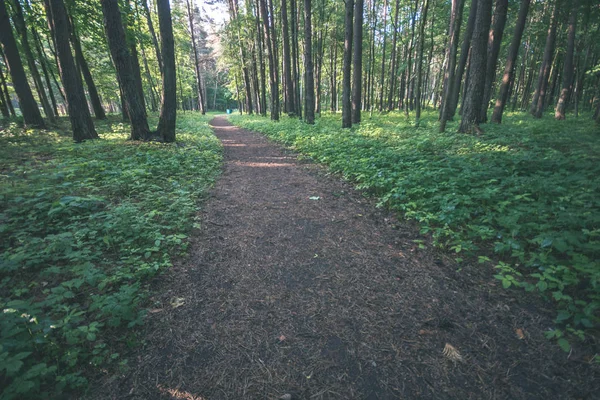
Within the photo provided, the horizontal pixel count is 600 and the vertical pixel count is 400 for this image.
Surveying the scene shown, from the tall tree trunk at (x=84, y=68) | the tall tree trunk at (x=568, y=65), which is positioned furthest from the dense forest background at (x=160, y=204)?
the tall tree trunk at (x=568, y=65)

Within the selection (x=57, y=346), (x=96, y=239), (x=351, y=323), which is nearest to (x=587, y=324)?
(x=351, y=323)

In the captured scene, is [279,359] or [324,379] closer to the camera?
[324,379]

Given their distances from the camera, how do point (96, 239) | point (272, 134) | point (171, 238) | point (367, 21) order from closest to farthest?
point (96, 239), point (171, 238), point (272, 134), point (367, 21)

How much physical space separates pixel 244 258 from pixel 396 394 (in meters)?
2.46

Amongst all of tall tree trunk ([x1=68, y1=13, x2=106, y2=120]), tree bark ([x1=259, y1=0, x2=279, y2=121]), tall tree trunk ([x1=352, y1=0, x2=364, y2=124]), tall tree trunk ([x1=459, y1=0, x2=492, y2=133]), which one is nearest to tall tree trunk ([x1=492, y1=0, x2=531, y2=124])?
tall tree trunk ([x1=459, y1=0, x2=492, y2=133])

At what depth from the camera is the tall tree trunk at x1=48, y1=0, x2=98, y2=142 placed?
8789 mm

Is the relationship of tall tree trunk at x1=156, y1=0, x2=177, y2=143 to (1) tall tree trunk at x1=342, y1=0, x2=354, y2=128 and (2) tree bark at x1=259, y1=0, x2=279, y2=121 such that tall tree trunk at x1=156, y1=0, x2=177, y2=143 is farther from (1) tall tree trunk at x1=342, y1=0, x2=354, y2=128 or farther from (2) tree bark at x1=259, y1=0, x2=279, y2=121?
(2) tree bark at x1=259, y1=0, x2=279, y2=121

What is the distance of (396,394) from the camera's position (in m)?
1.96

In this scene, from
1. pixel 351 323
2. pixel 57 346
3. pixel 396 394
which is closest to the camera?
pixel 396 394

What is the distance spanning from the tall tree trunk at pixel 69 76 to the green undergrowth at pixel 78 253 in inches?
98.4

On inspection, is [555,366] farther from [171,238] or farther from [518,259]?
[171,238]

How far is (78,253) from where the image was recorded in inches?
126

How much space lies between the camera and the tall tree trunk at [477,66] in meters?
8.75

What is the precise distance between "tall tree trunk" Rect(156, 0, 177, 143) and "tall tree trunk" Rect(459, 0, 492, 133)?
11.2 m
